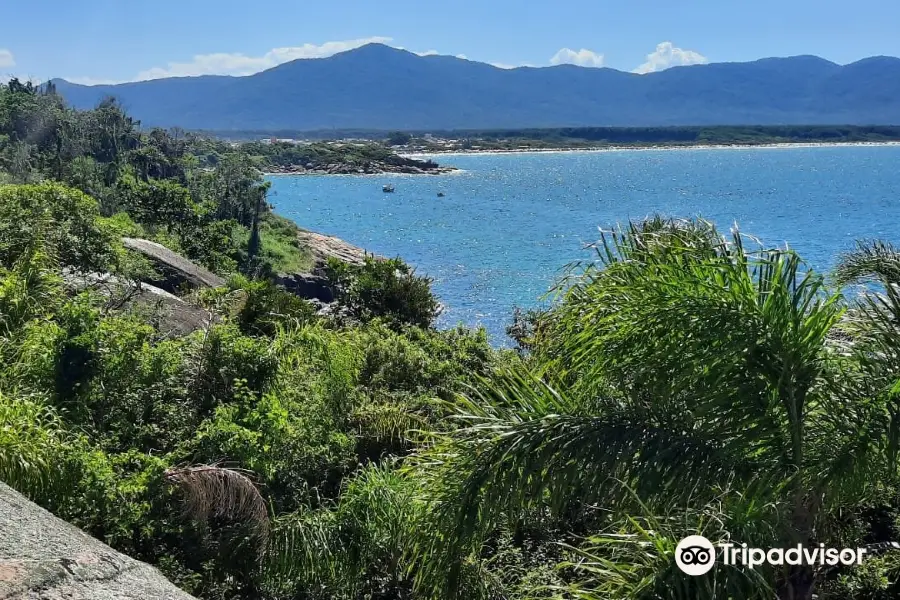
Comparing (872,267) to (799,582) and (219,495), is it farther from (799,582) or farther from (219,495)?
(219,495)

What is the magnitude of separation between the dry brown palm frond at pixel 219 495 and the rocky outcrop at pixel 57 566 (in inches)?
85.4

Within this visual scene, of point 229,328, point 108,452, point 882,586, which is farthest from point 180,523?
point 882,586

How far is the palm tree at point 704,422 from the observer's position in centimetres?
468

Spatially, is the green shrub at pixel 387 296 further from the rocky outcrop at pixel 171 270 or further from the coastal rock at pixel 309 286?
the coastal rock at pixel 309 286

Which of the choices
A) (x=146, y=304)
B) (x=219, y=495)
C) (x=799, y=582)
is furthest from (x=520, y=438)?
(x=146, y=304)

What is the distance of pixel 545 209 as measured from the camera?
269ft

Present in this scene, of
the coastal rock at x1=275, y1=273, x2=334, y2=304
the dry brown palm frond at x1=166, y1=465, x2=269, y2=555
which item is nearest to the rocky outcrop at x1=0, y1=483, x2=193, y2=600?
the dry brown palm frond at x1=166, y1=465, x2=269, y2=555

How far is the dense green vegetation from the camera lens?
4.75 meters

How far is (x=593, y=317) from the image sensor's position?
5.34 metres

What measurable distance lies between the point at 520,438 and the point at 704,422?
45.9 inches

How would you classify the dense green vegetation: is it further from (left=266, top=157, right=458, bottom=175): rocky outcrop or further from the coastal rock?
(left=266, top=157, right=458, bottom=175): rocky outcrop

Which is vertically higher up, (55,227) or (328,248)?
(55,227)

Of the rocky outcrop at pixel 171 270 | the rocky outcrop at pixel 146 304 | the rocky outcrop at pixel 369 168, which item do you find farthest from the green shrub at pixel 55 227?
the rocky outcrop at pixel 369 168

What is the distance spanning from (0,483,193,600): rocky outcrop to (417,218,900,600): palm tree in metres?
1.90
